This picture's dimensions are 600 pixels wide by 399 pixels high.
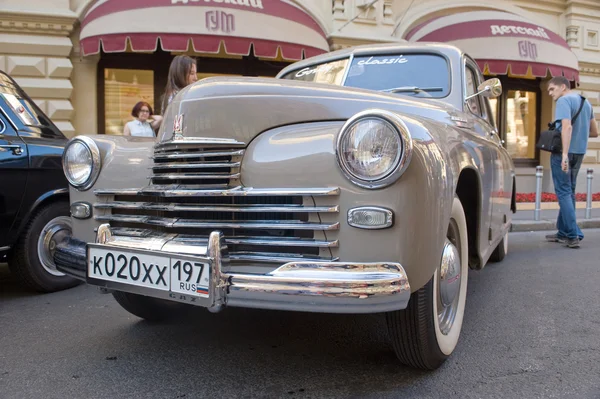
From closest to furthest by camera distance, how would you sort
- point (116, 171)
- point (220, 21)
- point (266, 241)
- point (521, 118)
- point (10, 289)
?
point (266, 241) → point (116, 171) → point (10, 289) → point (220, 21) → point (521, 118)

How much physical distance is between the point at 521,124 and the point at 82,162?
505 inches

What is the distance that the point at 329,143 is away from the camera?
2.04m

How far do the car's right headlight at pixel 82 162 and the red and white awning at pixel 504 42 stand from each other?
8914mm

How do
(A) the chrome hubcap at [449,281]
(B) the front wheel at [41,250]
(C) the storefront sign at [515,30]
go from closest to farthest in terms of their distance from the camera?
(A) the chrome hubcap at [449,281] < (B) the front wheel at [41,250] < (C) the storefront sign at [515,30]

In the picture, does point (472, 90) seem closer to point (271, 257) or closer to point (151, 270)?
point (271, 257)

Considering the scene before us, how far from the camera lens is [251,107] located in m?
2.30

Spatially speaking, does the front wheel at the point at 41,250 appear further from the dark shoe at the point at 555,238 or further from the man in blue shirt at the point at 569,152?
the dark shoe at the point at 555,238

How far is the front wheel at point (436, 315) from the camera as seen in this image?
2.17 metres

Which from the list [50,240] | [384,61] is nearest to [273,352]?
[384,61]

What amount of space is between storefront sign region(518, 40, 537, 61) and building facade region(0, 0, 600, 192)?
24mm

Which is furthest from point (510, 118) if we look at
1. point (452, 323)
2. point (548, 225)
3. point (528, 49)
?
point (452, 323)

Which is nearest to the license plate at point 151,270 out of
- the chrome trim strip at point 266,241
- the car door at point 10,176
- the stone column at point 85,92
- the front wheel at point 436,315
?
the chrome trim strip at point 266,241

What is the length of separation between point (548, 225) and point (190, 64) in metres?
5.83

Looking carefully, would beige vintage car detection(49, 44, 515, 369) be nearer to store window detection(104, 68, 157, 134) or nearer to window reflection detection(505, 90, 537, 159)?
store window detection(104, 68, 157, 134)
